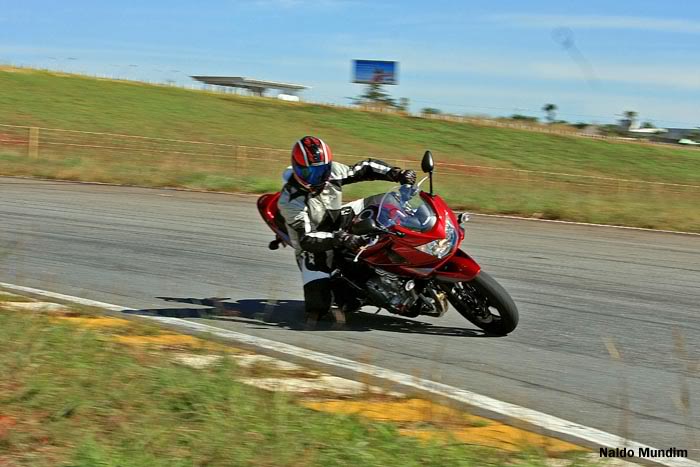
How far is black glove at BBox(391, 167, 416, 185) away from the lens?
8.09 m

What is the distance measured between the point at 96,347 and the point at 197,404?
1.54 m

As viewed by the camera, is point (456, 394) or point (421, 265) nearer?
point (456, 394)

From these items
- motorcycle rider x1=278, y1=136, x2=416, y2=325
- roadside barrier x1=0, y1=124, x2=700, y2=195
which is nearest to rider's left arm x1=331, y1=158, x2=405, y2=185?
motorcycle rider x1=278, y1=136, x2=416, y2=325

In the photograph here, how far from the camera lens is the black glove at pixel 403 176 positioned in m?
8.09

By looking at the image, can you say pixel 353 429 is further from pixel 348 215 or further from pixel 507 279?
pixel 507 279

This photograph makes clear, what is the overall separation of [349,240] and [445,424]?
2.83m

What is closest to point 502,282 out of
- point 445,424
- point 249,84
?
point 445,424

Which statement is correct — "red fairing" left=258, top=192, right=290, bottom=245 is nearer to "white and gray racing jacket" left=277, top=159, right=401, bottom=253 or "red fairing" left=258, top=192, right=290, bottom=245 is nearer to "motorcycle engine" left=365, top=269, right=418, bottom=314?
"white and gray racing jacket" left=277, top=159, right=401, bottom=253

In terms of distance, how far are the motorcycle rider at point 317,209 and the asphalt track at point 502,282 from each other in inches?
16.1

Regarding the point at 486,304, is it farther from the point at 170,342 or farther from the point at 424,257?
the point at 170,342

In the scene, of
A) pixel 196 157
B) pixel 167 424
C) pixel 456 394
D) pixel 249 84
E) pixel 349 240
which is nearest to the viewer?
pixel 167 424

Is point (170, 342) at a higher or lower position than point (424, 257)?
lower

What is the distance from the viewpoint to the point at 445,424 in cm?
510

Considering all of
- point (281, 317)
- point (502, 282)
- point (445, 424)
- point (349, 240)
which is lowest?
point (281, 317)
